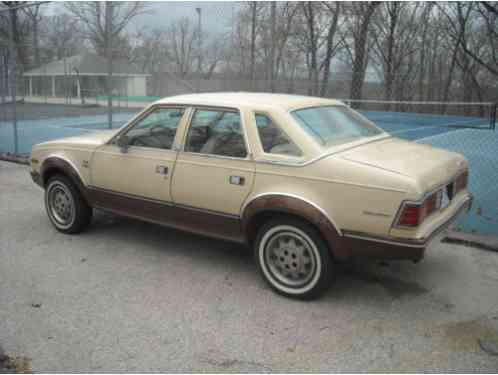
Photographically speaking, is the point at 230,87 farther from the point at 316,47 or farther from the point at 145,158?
the point at 145,158

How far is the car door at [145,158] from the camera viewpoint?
190 inches

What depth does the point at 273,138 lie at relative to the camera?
4270mm

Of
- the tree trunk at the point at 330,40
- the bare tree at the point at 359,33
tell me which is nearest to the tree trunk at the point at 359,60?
the bare tree at the point at 359,33

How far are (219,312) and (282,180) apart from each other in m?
1.17

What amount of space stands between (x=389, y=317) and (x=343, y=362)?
2.66 feet

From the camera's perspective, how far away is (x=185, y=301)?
4.20m

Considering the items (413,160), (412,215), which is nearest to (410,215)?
(412,215)

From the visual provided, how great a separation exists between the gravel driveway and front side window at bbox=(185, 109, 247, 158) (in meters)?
1.20

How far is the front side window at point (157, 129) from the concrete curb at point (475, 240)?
10.5 feet

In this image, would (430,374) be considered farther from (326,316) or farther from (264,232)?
(264,232)

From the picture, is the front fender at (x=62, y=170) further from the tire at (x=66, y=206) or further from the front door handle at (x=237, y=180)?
the front door handle at (x=237, y=180)

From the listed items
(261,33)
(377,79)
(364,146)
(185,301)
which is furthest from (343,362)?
(377,79)

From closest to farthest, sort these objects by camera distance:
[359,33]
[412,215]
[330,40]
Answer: [412,215] → [330,40] → [359,33]

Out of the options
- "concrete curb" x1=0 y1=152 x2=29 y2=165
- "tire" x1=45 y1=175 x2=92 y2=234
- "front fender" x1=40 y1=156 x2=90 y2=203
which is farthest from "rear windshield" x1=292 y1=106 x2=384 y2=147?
"concrete curb" x1=0 y1=152 x2=29 y2=165
